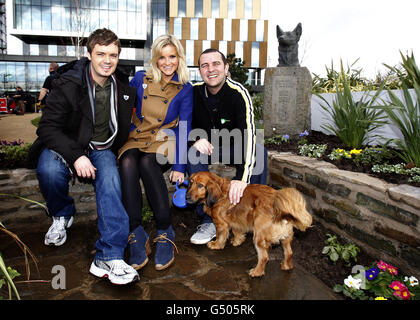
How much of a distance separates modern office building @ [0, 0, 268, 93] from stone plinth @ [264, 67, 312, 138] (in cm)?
2919

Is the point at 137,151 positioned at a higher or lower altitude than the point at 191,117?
lower

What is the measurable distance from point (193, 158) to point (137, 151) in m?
0.68

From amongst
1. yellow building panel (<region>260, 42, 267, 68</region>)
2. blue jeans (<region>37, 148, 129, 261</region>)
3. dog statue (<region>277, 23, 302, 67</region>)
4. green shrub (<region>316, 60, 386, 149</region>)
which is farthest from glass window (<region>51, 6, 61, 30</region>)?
blue jeans (<region>37, 148, 129, 261</region>)

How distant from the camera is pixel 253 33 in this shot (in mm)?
41062

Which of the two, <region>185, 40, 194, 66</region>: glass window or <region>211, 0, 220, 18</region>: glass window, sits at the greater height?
<region>211, 0, 220, 18</region>: glass window

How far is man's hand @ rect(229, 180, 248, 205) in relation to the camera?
A: 2.93 metres

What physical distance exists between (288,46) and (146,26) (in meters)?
Answer: 35.0

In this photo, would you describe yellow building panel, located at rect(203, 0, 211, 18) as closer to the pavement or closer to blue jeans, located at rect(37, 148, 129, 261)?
blue jeans, located at rect(37, 148, 129, 261)

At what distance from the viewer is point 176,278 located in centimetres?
262

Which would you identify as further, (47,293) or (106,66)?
(106,66)

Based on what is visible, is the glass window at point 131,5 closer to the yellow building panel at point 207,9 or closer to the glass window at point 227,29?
the yellow building panel at point 207,9
